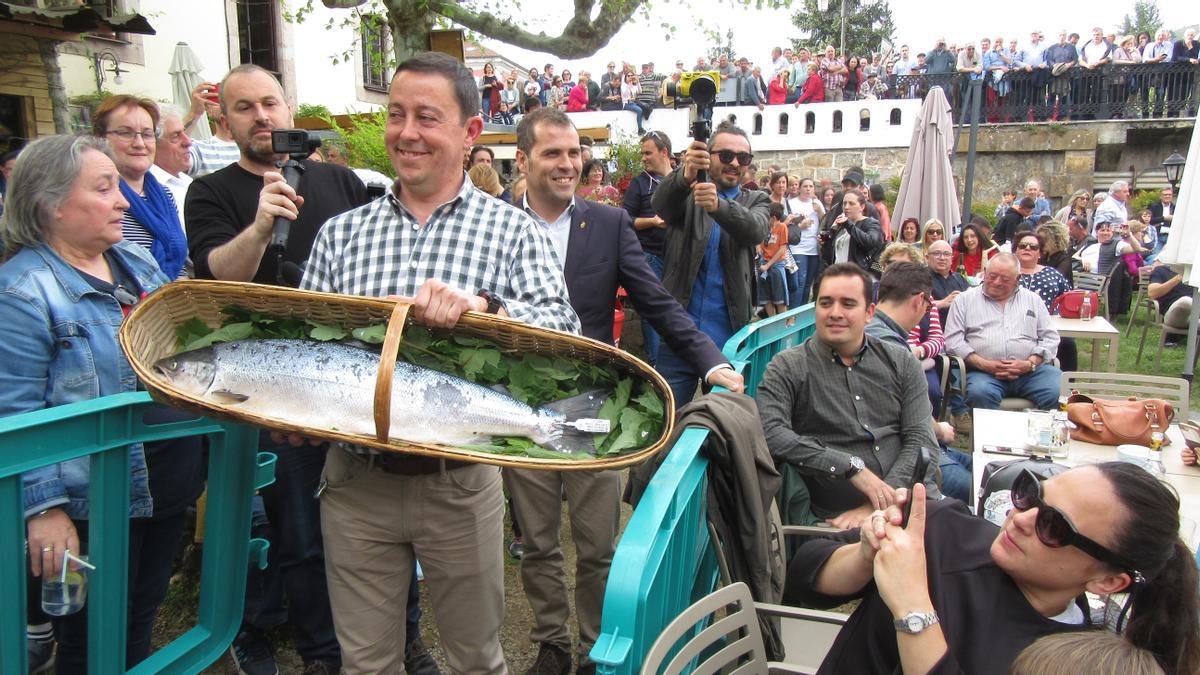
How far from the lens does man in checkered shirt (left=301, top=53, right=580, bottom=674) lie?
2135 millimetres

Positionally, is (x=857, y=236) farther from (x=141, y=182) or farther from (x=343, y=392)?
(x=343, y=392)

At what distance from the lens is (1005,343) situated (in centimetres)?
628

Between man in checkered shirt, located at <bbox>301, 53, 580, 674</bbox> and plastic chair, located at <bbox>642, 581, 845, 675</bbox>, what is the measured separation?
2.13 ft

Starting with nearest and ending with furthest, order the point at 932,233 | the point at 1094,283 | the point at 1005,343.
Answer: the point at 1005,343, the point at 932,233, the point at 1094,283

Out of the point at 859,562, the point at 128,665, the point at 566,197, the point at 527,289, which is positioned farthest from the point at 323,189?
the point at 859,562

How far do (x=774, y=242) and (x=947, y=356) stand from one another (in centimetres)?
435

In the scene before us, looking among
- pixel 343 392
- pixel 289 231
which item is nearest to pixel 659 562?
pixel 343 392

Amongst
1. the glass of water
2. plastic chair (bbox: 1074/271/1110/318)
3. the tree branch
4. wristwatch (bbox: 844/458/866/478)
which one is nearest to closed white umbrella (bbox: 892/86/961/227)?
plastic chair (bbox: 1074/271/1110/318)

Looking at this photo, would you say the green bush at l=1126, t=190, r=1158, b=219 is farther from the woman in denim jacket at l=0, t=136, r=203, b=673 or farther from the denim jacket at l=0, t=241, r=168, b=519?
the denim jacket at l=0, t=241, r=168, b=519

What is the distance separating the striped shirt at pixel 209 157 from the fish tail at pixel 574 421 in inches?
155

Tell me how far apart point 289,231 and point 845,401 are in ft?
8.58

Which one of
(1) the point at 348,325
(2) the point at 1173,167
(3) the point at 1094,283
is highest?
(2) the point at 1173,167

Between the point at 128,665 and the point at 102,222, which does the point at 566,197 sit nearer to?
the point at 102,222

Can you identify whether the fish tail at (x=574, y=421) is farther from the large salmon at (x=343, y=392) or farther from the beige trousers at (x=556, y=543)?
the beige trousers at (x=556, y=543)
